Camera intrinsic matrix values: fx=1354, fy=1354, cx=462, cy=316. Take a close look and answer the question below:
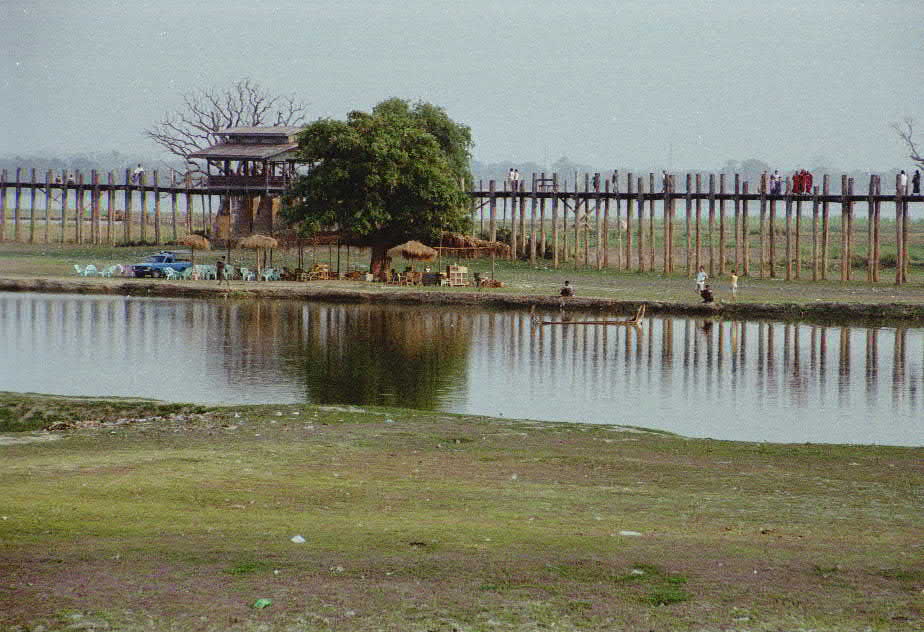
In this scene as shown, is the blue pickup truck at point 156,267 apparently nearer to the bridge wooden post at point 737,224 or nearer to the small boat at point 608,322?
the small boat at point 608,322

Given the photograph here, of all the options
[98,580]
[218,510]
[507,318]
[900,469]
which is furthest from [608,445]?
[507,318]

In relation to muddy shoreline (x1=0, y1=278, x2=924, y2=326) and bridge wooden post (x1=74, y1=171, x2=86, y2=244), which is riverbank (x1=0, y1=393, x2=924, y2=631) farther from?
bridge wooden post (x1=74, y1=171, x2=86, y2=244)

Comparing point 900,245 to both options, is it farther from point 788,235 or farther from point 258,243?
point 258,243

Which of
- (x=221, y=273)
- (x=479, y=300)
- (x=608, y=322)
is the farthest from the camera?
(x=221, y=273)

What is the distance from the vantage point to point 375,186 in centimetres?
5634

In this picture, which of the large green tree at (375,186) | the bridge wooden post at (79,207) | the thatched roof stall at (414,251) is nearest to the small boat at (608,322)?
the thatched roof stall at (414,251)

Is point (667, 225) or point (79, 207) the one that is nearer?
point (667, 225)

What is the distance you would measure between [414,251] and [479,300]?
7.19m

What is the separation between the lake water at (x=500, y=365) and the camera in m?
23.6

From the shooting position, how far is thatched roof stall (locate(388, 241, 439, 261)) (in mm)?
53750

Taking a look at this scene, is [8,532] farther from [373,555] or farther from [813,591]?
[813,591]

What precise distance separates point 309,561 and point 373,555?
1.72 ft

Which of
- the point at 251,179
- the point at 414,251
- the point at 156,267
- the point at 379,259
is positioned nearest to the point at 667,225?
the point at 414,251

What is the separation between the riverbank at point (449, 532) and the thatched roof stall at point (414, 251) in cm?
3555
